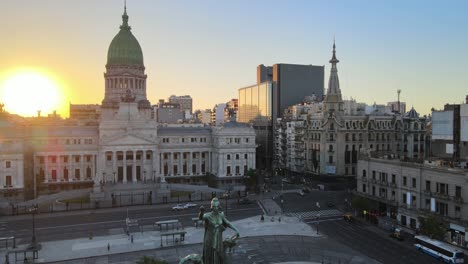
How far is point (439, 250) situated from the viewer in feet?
182

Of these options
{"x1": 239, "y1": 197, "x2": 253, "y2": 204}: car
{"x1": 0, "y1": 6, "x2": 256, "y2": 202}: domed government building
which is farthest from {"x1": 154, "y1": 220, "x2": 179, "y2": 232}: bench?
{"x1": 0, "y1": 6, "x2": 256, "y2": 202}: domed government building

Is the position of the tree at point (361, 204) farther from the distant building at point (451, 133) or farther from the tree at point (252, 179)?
the tree at point (252, 179)

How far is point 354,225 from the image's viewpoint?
74000mm

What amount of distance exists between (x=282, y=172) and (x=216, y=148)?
3487cm

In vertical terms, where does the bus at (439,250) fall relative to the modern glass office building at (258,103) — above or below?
below

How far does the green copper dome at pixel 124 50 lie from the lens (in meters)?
136

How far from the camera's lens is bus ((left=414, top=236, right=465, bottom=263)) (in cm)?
Answer: 5266

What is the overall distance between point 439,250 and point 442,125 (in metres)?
35.4

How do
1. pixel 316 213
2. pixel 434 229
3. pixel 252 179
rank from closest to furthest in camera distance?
1. pixel 434 229
2. pixel 316 213
3. pixel 252 179

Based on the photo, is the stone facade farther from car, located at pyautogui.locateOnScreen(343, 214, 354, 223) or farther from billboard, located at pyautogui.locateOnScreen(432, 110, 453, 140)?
billboard, located at pyautogui.locateOnScreen(432, 110, 453, 140)

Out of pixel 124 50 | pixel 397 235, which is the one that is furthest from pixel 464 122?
pixel 124 50

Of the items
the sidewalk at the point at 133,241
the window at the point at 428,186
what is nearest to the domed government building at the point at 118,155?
the sidewalk at the point at 133,241

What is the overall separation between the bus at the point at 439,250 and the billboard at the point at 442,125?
2981 centimetres

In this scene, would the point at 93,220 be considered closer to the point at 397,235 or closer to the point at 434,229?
the point at 397,235
